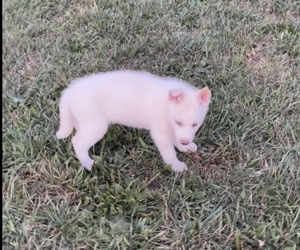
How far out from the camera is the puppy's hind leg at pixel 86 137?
301 cm

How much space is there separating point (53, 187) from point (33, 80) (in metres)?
1.15

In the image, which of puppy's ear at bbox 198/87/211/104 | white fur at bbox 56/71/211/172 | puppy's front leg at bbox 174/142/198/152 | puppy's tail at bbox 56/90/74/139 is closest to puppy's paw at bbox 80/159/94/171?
white fur at bbox 56/71/211/172

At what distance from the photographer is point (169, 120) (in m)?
2.96

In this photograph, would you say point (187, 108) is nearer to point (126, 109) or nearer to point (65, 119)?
point (126, 109)

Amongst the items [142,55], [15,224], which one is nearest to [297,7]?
[142,55]

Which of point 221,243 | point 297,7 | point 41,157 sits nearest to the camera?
point 221,243

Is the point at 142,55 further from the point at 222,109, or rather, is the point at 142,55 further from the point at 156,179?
the point at 156,179

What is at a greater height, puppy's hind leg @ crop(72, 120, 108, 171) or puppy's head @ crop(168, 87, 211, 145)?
puppy's head @ crop(168, 87, 211, 145)

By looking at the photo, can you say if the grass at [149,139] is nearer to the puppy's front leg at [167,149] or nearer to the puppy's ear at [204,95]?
the puppy's front leg at [167,149]

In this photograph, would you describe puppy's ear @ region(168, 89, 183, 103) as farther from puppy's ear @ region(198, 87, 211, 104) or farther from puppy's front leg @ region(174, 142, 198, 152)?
puppy's front leg @ region(174, 142, 198, 152)

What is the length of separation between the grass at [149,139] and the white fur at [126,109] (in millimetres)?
203

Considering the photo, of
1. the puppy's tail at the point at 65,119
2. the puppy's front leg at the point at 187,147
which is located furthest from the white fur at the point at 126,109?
the puppy's front leg at the point at 187,147

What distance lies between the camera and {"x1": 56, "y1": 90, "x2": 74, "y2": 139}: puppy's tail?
308 centimetres

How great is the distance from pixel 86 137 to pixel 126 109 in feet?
0.93
